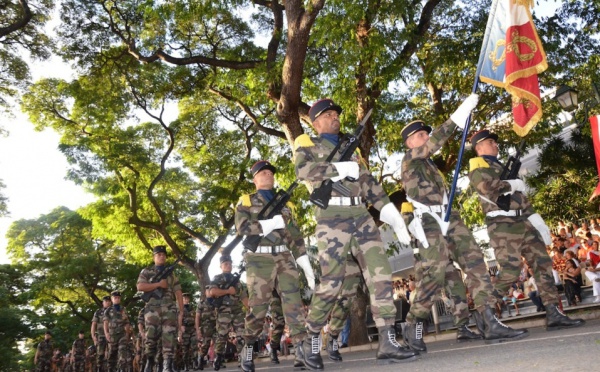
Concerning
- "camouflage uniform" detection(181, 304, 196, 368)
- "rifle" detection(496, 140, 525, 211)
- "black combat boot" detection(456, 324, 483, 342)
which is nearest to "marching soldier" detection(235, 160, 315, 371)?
"black combat boot" detection(456, 324, 483, 342)

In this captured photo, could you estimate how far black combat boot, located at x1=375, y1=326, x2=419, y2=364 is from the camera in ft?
15.8

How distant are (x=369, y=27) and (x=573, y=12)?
4.20 meters

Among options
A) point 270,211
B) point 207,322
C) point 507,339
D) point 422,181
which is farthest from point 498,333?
point 207,322

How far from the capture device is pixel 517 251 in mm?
6508

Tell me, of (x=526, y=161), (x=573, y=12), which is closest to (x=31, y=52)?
(x=573, y=12)

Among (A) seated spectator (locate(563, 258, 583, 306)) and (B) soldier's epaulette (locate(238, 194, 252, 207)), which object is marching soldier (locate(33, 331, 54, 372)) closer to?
(B) soldier's epaulette (locate(238, 194, 252, 207))

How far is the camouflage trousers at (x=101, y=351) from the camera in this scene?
1572 cm

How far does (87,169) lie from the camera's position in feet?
70.5

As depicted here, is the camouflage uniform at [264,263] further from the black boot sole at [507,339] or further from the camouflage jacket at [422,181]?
the black boot sole at [507,339]

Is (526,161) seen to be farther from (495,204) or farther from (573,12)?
(495,204)

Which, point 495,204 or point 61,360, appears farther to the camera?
point 61,360

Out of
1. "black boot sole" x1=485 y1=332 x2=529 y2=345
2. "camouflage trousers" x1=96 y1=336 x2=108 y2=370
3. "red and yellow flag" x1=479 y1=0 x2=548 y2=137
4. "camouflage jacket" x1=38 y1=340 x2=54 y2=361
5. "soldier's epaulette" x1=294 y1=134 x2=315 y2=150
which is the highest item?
"red and yellow flag" x1=479 y1=0 x2=548 y2=137

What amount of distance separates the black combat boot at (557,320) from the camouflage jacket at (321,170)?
235 cm

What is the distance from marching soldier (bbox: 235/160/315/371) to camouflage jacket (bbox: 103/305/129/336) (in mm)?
7359
